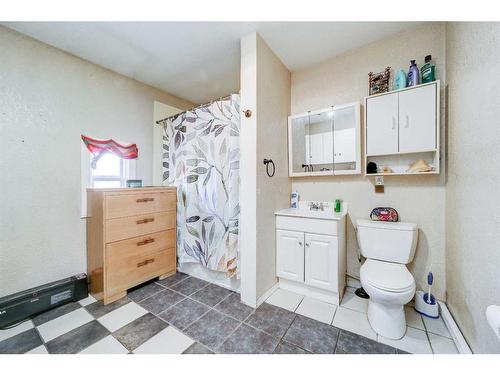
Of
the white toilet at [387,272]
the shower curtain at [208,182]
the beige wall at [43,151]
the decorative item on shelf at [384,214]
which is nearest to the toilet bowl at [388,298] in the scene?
the white toilet at [387,272]

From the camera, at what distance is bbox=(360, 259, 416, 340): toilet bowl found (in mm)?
1249

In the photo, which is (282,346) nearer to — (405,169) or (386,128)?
(405,169)

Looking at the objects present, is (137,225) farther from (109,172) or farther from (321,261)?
(321,261)

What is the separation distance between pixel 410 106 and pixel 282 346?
209 cm

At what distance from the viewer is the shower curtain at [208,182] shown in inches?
73.3

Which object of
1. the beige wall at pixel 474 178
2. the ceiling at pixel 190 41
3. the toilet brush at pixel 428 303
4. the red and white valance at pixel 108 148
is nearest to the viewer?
the beige wall at pixel 474 178

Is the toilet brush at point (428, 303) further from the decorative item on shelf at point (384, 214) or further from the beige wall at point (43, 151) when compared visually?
the beige wall at point (43, 151)

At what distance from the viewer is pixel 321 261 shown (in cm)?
170

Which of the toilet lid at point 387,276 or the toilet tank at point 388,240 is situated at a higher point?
the toilet tank at point 388,240

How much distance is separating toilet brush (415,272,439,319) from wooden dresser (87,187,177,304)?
8.01ft

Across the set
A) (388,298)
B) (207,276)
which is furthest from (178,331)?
(388,298)

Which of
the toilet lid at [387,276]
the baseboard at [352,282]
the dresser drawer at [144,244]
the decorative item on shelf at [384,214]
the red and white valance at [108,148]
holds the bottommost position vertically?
the baseboard at [352,282]

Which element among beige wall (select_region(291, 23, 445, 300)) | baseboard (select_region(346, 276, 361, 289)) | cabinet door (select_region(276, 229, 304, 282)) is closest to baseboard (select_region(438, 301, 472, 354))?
beige wall (select_region(291, 23, 445, 300))

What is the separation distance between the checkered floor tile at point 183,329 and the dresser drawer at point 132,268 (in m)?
0.15
